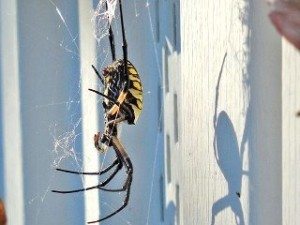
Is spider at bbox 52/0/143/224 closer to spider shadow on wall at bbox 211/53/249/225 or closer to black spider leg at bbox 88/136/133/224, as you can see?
black spider leg at bbox 88/136/133/224

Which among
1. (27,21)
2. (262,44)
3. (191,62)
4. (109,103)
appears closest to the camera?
(262,44)

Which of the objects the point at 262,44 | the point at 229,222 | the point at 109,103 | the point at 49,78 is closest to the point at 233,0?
the point at 262,44

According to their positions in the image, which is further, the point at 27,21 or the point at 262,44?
the point at 27,21

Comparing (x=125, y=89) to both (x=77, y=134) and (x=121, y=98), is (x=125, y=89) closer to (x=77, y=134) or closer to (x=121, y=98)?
(x=121, y=98)

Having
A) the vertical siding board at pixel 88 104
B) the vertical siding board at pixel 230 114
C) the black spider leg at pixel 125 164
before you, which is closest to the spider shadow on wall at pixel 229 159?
the vertical siding board at pixel 230 114

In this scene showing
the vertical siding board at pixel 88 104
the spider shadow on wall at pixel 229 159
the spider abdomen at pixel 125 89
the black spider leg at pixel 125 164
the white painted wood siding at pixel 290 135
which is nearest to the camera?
the white painted wood siding at pixel 290 135

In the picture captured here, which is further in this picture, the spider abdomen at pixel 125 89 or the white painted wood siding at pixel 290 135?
the spider abdomen at pixel 125 89

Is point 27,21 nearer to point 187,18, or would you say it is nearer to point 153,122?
point 153,122

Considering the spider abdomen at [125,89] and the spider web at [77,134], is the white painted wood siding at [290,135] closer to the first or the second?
the spider abdomen at [125,89]
